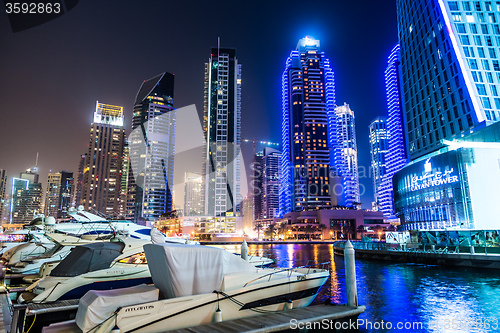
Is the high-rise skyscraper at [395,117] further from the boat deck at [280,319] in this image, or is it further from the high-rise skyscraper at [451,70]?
the boat deck at [280,319]

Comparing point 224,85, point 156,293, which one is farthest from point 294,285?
point 224,85

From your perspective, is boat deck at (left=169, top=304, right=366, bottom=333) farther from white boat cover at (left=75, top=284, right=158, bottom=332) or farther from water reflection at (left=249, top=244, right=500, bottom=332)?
water reflection at (left=249, top=244, right=500, bottom=332)

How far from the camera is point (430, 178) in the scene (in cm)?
5866

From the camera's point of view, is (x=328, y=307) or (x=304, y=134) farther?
(x=304, y=134)

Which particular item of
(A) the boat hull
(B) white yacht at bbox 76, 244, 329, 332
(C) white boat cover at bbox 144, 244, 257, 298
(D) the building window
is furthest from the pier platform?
(D) the building window

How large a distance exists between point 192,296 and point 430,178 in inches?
2443

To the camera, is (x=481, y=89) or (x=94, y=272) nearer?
(x=94, y=272)

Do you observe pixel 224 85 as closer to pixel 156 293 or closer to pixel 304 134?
pixel 304 134

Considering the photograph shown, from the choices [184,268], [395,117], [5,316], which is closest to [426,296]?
[184,268]

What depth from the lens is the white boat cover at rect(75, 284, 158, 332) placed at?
24.7ft

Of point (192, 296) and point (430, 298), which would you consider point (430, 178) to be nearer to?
point (430, 298)

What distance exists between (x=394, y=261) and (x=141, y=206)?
175 metres

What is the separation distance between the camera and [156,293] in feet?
28.3

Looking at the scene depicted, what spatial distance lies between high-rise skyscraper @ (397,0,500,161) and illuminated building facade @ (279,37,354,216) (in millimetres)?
89243
